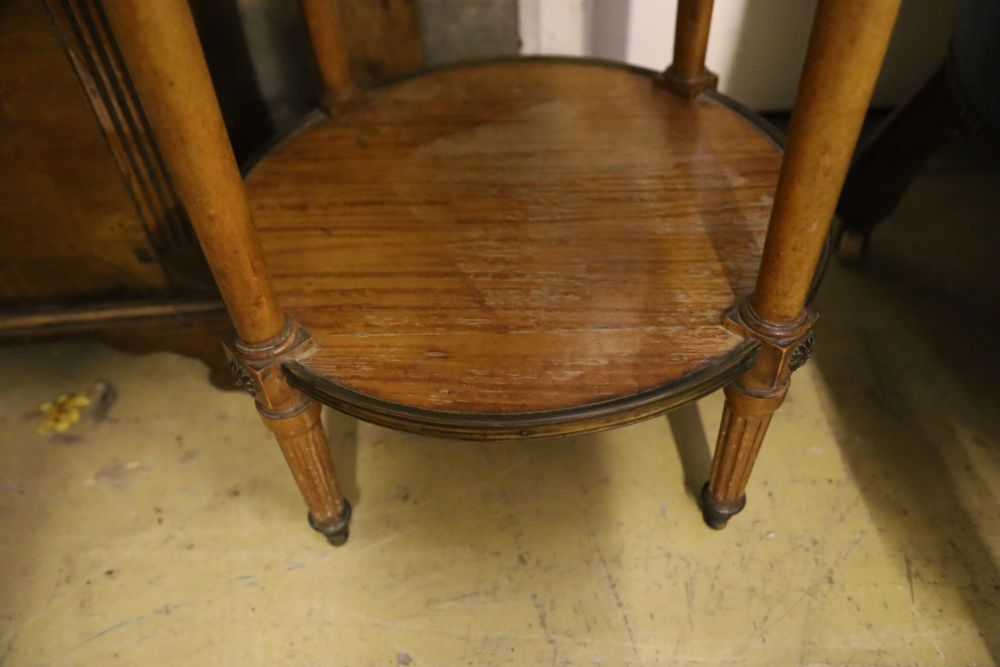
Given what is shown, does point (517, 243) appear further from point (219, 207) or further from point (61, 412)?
point (61, 412)

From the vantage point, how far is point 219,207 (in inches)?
20.8

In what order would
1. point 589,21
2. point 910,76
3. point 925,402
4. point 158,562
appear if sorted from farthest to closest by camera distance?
point 910,76 → point 589,21 → point 925,402 → point 158,562

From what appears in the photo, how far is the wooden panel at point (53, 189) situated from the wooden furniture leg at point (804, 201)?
677 millimetres

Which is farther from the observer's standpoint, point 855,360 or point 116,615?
point 855,360

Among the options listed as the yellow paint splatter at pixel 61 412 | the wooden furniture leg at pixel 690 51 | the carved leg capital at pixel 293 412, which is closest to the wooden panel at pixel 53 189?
the yellow paint splatter at pixel 61 412

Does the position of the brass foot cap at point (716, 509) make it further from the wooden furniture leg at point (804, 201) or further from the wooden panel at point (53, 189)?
the wooden panel at point (53, 189)

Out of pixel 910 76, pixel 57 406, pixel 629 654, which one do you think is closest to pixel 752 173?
pixel 629 654

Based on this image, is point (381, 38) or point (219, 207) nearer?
point (219, 207)

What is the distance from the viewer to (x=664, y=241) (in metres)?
0.74

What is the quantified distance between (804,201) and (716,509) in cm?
39

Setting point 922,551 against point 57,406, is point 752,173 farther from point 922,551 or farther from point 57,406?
point 57,406

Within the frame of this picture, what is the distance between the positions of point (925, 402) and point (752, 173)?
16.3 inches

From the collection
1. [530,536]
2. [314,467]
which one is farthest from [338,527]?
[530,536]

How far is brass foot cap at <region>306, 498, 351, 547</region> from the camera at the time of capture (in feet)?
2.68
